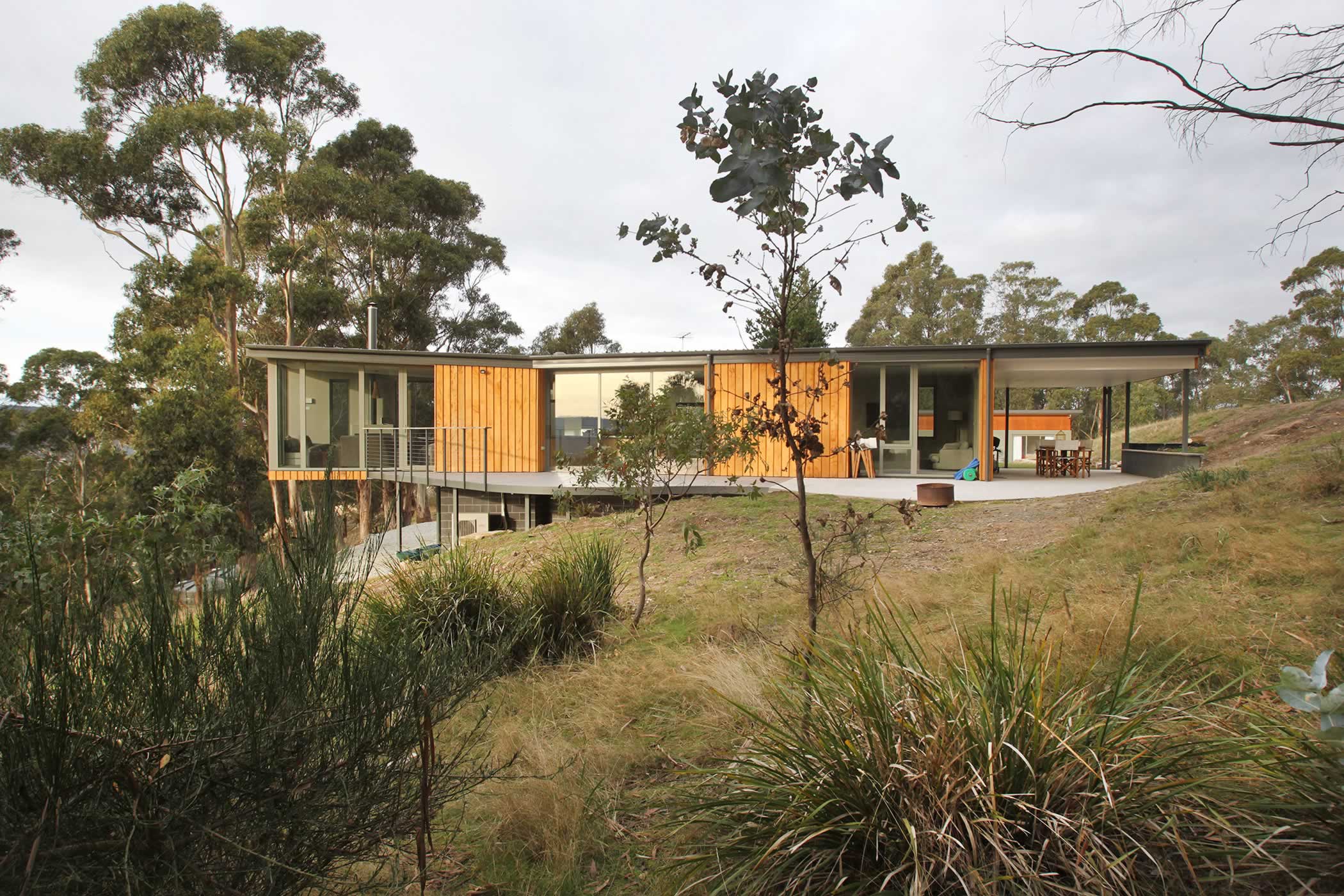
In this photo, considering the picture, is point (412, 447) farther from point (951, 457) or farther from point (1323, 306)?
point (1323, 306)

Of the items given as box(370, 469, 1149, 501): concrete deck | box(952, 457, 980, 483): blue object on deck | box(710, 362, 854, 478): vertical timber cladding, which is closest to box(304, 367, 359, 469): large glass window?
box(370, 469, 1149, 501): concrete deck

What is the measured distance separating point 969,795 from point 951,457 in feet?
45.6

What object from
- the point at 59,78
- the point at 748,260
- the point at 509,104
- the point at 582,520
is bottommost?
the point at 582,520

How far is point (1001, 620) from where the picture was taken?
3.41m

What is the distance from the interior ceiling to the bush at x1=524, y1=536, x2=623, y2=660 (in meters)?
11.3

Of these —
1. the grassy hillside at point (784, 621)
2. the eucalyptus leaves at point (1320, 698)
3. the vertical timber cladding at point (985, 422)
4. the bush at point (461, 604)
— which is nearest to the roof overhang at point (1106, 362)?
the vertical timber cladding at point (985, 422)

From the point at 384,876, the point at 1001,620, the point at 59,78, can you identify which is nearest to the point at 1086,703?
the point at 1001,620

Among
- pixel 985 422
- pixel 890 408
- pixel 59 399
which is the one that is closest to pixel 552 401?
pixel 890 408

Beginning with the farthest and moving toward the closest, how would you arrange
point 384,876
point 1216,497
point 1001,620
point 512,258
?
point 512,258 < point 1216,497 < point 1001,620 < point 384,876

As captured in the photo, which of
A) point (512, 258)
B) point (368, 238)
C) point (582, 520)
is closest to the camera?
point (582, 520)

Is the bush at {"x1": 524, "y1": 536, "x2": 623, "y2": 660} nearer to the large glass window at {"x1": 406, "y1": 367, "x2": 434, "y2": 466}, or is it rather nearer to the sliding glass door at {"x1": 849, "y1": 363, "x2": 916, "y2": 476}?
the sliding glass door at {"x1": 849, "y1": 363, "x2": 916, "y2": 476}

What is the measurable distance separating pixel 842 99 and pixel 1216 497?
214 inches

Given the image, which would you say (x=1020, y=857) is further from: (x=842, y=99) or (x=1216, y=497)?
(x=1216, y=497)

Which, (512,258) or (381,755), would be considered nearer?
(381,755)
